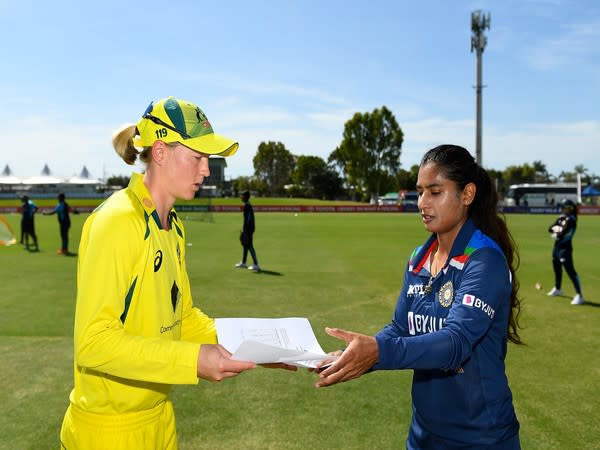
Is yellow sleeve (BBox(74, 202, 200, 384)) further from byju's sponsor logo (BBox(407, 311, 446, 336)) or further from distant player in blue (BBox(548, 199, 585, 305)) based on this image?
distant player in blue (BBox(548, 199, 585, 305))

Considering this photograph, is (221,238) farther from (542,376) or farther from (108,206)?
(108,206)

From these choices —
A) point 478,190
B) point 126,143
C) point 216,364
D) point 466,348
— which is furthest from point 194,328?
point 478,190

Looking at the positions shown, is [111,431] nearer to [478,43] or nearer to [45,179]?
[478,43]

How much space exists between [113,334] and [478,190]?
1834 millimetres

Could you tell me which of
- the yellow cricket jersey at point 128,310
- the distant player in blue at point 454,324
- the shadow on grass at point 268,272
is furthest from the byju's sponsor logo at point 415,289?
the shadow on grass at point 268,272

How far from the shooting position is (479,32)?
46531mm

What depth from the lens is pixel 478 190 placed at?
262 centimetres

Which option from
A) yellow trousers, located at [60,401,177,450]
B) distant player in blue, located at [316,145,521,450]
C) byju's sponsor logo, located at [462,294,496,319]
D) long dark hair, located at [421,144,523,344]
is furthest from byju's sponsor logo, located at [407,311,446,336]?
yellow trousers, located at [60,401,177,450]

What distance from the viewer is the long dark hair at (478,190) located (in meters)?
2.54

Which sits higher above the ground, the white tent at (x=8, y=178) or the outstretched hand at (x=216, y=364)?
the white tent at (x=8, y=178)

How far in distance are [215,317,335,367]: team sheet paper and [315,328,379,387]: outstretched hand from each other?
13 centimetres

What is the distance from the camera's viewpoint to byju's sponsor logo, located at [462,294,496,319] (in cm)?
217

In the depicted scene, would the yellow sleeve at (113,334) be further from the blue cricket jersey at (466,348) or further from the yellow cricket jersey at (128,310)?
the blue cricket jersey at (466,348)

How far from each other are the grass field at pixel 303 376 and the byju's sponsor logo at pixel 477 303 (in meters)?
2.73
